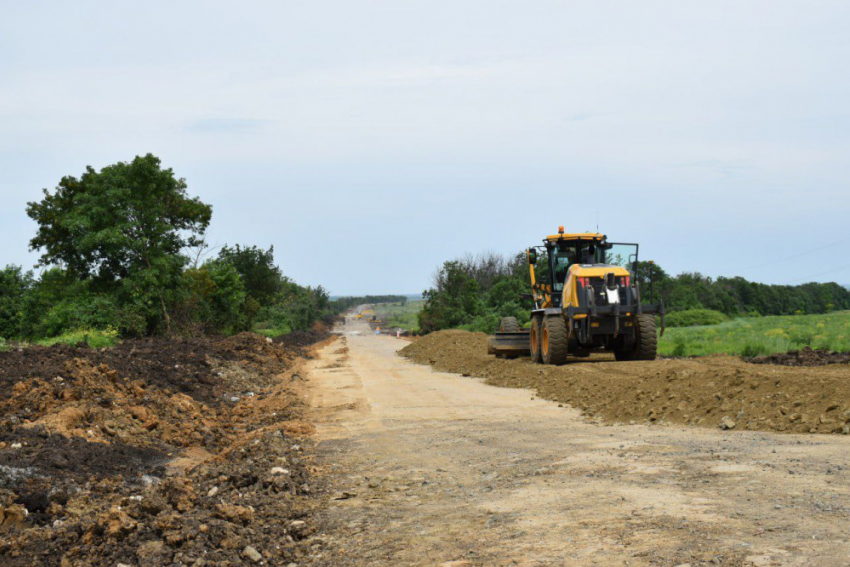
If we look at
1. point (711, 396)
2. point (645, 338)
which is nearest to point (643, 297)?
point (645, 338)

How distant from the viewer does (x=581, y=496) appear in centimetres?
637

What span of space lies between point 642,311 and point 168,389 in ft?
35.8

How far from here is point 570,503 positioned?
616 centimetres

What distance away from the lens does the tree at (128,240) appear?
3183cm

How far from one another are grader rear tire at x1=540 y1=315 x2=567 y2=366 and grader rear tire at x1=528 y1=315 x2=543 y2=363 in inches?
46.6

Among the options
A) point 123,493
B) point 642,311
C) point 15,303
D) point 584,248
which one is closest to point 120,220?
point 15,303

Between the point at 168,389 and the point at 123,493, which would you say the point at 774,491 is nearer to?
the point at 123,493

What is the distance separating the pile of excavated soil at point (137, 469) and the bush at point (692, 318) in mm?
37895

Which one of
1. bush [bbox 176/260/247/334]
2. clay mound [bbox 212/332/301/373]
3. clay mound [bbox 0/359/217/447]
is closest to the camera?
clay mound [bbox 0/359/217/447]

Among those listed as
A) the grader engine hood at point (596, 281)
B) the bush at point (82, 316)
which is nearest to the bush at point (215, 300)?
the bush at point (82, 316)

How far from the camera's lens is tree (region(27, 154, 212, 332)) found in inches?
1253

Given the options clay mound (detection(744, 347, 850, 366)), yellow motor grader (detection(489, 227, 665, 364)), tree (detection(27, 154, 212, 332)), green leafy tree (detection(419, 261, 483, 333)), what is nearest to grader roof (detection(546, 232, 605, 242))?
yellow motor grader (detection(489, 227, 665, 364))

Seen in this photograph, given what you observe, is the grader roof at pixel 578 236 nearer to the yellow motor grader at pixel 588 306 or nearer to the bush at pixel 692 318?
the yellow motor grader at pixel 588 306

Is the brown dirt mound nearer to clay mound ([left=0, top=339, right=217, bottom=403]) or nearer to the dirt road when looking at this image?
clay mound ([left=0, top=339, right=217, bottom=403])
